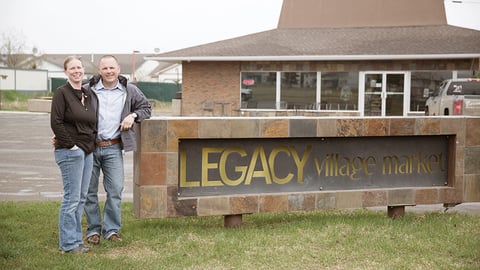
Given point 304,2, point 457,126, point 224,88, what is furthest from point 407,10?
point 457,126

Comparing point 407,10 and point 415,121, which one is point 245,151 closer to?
point 415,121

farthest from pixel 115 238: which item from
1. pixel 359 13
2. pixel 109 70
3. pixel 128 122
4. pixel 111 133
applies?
pixel 359 13

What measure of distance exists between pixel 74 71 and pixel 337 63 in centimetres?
2261

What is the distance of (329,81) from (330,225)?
841 inches

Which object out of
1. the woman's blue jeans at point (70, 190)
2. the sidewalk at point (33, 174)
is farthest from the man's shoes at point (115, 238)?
the sidewalk at point (33, 174)

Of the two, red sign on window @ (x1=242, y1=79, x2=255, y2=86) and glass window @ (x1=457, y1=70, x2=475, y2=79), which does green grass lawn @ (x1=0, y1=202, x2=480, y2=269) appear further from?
red sign on window @ (x1=242, y1=79, x2=255, y2=86)

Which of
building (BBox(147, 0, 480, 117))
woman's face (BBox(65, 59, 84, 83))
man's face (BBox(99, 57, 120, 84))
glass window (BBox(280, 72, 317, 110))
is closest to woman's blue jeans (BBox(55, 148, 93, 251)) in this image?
woman's face (BBox(65, 59, 84, 83))

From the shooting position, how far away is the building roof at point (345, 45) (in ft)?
86.0

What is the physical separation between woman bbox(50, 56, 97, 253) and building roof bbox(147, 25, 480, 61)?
68.8 ft

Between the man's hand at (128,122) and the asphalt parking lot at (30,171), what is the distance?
3.56 m

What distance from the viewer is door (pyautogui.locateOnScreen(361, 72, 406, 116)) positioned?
27.6 metres

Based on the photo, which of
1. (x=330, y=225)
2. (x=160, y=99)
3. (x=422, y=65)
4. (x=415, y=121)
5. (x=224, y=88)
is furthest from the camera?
(x=160, y=99)

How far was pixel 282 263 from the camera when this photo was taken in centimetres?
605

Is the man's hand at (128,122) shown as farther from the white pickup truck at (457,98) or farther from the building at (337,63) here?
the building at (337,63)
